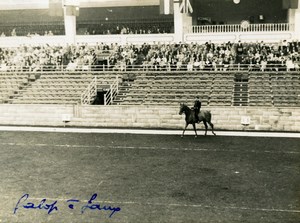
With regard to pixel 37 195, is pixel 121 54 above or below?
above

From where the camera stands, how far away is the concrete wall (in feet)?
71.8

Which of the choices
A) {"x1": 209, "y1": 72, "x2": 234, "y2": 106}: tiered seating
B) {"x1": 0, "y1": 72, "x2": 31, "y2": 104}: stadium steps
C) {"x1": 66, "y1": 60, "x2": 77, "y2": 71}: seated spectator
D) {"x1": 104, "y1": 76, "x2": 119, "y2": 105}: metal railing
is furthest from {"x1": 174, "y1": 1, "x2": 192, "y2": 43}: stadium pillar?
{"x1": 0, "y1": 72, "x2": 31, "y2": 104}: stadium steps

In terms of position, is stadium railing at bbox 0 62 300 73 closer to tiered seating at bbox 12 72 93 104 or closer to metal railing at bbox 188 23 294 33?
tiered seating at bbox 12 72 93 104

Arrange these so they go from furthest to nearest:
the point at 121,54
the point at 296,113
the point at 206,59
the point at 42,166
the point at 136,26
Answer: the point at 136,26 < the point at 121,54 < the point at 206,59 < the point at 296,113 < the point at 42,166

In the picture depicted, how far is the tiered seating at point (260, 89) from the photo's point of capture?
23.5m

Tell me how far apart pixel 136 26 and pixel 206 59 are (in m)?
10.8

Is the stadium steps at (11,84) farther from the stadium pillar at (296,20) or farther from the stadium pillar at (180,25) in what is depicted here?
the stadium pillar at (296,20)

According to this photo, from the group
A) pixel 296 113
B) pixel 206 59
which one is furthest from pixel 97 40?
pixel 296 113

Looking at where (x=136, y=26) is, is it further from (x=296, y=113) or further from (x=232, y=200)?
(x=232, y=200)

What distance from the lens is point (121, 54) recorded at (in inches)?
1143

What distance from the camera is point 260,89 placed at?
24.3 meters

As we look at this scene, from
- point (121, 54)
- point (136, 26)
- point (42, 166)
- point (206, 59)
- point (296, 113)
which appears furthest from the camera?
point (136, 26)

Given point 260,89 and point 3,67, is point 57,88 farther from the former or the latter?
point 260,89

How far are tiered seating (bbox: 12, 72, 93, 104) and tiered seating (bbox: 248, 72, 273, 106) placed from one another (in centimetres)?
1017
